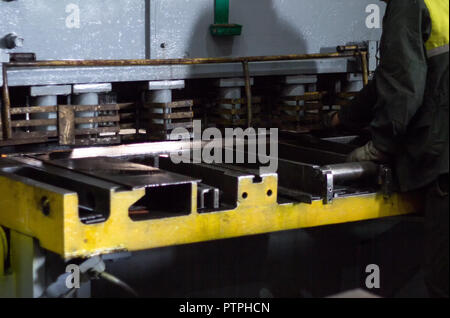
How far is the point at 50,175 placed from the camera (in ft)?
6.90

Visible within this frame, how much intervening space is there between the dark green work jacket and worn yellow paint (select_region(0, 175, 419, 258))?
0.60 ft

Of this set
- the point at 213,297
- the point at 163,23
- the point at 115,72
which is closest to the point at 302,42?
the point at 163,23

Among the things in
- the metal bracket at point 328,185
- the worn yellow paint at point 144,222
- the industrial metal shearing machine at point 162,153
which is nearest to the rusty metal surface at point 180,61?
the industrial metal shearing machine at point 162,153

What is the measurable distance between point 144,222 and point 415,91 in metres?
0.92

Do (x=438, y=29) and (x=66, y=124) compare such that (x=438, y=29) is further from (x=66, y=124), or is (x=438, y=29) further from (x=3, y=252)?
(x=3, y=252)

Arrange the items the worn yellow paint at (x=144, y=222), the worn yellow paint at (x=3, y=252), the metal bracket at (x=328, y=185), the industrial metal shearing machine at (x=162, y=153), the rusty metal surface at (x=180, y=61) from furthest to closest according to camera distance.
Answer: the rusty metal surface at (x=180, y=61) → the metal bracket at (x=328, y=185) → the worn yellow paint at (x=3, y=252) → the industrial metal shearing machine at (x=162, y=153) → the worn yellow paint at (x=144, y=222)

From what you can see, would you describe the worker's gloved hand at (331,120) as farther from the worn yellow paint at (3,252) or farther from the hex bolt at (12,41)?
the worn yellow paint at (3,252)

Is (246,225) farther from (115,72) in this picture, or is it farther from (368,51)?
(368,51)

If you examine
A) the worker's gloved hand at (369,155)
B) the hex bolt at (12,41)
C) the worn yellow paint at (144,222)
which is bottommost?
the worn yellow paint at (144,222)

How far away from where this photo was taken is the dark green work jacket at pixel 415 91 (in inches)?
87.8

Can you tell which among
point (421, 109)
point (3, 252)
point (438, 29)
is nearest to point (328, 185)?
point (421, 109)

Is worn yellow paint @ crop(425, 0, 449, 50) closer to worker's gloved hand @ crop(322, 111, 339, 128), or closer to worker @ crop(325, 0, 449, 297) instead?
worker @ crop(325, 0, 449, 297)
